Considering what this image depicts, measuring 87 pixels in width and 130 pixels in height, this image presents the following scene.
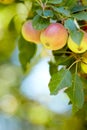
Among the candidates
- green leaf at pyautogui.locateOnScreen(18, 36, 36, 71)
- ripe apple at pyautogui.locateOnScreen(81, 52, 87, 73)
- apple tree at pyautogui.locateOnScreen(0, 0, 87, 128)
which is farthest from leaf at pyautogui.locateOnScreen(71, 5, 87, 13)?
green leaf at pyautogui.locateOnScreen(18, 36, 36, 71)

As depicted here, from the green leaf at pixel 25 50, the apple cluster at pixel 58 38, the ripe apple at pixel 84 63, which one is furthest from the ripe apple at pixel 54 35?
the green leaf at pixel 25 50

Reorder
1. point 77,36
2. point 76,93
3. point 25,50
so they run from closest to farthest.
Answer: point 77,36 < point 76,93 < point 25,50

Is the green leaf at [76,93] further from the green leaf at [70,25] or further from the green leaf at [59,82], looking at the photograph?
the green leaf at [70,25]

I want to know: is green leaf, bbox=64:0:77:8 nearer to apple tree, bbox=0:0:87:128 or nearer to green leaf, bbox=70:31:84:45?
apple tree, bbox=0:0:87:128

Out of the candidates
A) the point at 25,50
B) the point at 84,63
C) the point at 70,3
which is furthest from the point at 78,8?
the point at 25,50

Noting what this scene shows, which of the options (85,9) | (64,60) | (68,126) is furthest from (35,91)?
(85,9)

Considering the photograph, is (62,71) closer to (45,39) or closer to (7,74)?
(45,39)

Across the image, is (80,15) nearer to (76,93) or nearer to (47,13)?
(47,13)
